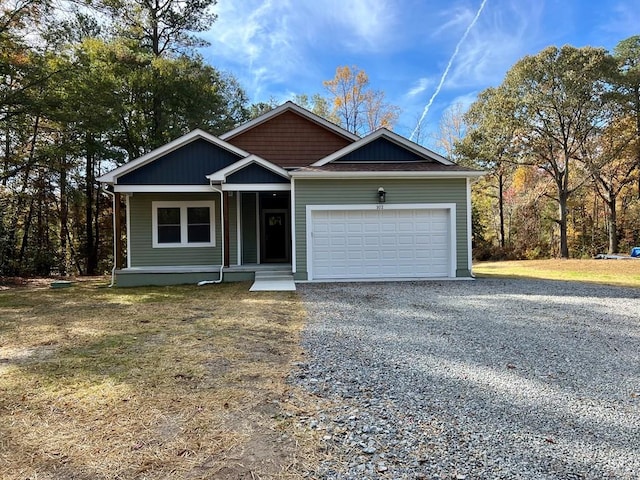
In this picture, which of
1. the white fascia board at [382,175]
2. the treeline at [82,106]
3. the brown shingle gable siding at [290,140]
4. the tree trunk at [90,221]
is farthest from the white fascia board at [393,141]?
the tree trunk at [90,221]

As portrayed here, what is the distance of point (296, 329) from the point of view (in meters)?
5.54

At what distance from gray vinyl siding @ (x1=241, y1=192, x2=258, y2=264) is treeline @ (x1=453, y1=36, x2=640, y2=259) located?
9.88 meters

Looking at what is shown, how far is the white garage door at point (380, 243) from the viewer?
10617 millimetres

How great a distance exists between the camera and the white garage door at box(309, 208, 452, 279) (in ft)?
34.8

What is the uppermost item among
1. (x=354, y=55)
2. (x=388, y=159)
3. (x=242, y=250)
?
(x=354, y=55)

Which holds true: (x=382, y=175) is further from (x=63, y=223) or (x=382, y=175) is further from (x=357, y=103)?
(x=357, y=103)

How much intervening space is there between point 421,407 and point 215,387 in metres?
1.74

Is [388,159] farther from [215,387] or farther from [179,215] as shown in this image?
[215,387]

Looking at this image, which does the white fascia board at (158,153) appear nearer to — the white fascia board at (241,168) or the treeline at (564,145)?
the white fascia board at (241,168)

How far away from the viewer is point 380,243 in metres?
10.7

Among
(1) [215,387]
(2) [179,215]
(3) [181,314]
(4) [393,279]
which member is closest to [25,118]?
(2) [179,215]

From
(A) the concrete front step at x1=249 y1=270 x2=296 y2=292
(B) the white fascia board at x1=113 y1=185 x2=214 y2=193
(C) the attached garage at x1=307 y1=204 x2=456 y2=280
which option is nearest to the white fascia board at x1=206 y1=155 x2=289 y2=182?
(B) the white fascia board at x1=113 y1=185 x2=214 y2=193

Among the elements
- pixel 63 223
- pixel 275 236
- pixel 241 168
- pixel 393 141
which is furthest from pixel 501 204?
pixel 63 223

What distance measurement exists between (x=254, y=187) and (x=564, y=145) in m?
17.5
